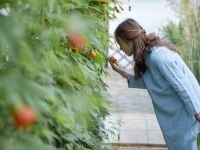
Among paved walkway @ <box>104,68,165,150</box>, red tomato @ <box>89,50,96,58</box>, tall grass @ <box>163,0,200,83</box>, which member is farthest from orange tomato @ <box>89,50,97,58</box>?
tall grass @ <box>163,0,200,83</box>

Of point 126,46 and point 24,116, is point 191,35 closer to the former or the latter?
point 126,46

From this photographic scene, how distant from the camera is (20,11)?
Answer: 1536 mm

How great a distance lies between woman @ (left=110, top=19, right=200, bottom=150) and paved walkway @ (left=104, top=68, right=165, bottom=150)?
0.63 m

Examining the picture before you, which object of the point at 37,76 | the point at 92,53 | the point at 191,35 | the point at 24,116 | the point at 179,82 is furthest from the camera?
the point at 191,35

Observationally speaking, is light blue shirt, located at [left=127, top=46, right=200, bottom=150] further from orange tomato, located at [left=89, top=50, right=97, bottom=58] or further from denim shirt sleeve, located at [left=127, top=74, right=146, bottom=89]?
orange tomato, located at [left=89, top=50, right=97, bottom=58]

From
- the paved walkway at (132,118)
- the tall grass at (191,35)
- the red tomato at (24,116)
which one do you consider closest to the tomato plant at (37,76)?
A: the red tomato at (24,116)

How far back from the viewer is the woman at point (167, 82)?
3514mm

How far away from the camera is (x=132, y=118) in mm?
7266

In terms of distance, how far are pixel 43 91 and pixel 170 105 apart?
246cm

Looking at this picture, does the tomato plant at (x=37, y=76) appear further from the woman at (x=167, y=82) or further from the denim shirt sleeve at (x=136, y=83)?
the denim shirt sleeve at (x=136, y=83)

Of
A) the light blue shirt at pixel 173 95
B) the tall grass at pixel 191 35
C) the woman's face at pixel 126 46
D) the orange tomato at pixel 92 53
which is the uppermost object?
the tall grass at pixel 191 35

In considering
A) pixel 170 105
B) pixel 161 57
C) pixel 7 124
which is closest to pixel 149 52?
pixel 161 57

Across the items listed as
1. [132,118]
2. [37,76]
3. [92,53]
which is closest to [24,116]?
[37,76]

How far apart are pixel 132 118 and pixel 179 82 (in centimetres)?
381
